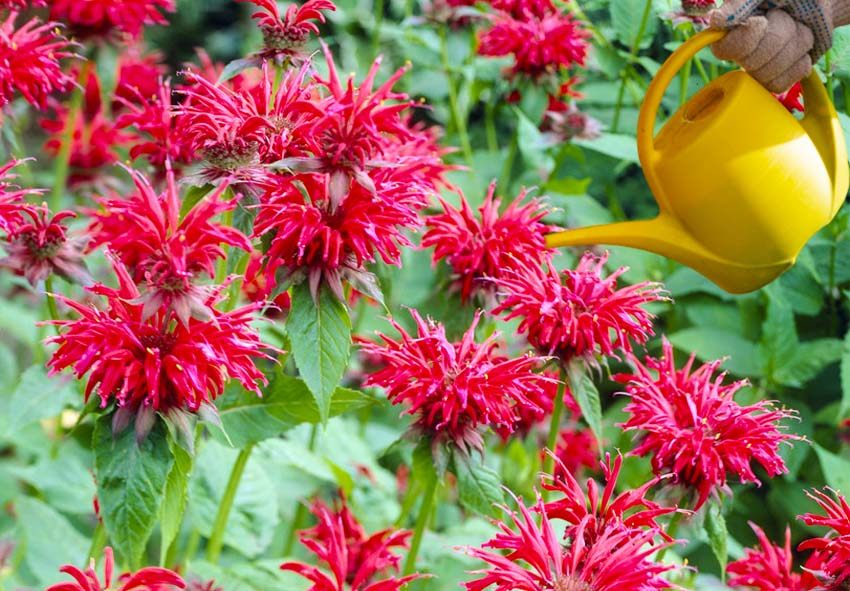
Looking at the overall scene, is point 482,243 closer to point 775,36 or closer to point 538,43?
point 775,36

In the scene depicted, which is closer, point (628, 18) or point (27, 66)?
point (27, 66)

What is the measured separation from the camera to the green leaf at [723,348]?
138 cm

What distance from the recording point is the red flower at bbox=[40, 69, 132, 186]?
167cm

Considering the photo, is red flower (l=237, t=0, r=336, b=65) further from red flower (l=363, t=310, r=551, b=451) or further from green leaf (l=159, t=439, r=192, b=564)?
green leaf (l=159, t=439, r=192, b=564)

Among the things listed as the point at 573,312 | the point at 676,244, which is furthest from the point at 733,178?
the point at 573,312

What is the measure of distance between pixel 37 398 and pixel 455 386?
502mm

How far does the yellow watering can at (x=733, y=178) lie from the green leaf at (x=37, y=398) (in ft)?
1.87

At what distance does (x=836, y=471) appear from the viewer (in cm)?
120

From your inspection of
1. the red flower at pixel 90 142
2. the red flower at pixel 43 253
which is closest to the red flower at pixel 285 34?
the red flower at pixel 43 253

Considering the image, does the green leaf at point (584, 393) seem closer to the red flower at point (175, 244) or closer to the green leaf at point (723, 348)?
the red flower at point (175, 244)

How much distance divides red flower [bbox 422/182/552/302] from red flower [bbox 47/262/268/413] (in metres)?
0.30

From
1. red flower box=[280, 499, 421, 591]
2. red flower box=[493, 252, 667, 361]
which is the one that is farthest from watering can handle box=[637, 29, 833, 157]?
red flower box=[280, 499, 421, 591]

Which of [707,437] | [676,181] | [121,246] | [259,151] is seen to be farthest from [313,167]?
[707,437]

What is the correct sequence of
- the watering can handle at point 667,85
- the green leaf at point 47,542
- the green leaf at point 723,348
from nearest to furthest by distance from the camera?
the watering can handle at point 667,85 < the green leaf at point 47,542 < the green leaf at point 723,348
